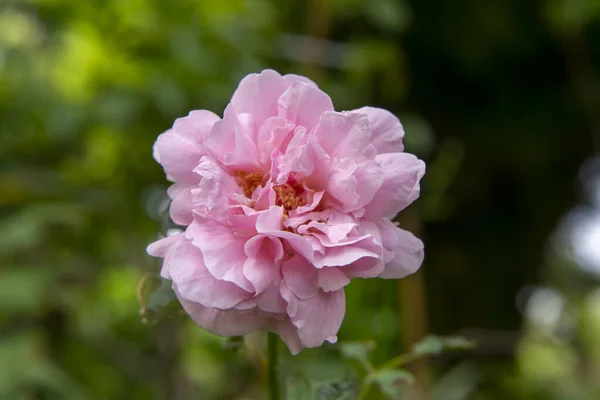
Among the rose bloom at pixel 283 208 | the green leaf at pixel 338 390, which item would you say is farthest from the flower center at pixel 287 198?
the green leaf at pixel 338 390

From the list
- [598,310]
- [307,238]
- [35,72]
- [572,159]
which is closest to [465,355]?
[572,159]

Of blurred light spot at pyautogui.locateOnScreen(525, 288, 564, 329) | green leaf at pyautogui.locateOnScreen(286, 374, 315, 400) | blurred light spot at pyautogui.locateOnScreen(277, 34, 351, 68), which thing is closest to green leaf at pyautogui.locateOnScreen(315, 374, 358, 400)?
green leaf at pyautogui.locateOnScreen(286, 374, 315, 400)

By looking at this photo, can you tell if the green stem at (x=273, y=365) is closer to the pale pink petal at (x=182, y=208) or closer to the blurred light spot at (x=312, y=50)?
the pale pink petal at (x=182, y=208)

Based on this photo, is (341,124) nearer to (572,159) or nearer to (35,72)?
(35,72)

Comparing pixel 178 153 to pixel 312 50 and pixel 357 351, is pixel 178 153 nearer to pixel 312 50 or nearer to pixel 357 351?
pixel 357 351

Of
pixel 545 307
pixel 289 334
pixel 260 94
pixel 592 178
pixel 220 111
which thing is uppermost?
pixel 260 94

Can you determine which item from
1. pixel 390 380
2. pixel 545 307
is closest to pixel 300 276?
pixel 390 380

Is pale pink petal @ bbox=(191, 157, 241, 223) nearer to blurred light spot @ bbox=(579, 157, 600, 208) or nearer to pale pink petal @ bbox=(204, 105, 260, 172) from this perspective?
pale pink petal @ bbox=(204, 105, 260, 172)
